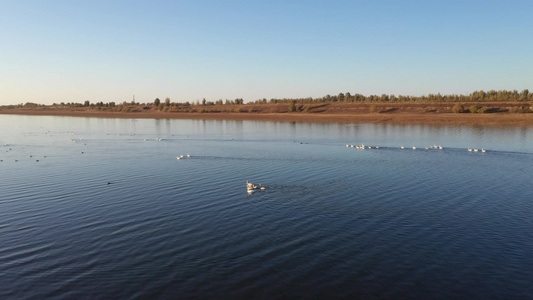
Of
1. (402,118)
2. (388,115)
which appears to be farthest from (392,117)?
(388,115)

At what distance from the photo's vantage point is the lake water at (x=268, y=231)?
15.1 meters

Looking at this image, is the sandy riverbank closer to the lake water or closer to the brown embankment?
the brown embankment

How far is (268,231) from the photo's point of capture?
20.8m

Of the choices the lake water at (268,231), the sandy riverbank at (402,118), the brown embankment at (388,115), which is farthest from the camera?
the brown embankment at (388,115)

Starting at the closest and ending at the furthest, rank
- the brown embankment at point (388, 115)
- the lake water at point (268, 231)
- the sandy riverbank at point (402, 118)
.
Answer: the lake water at point (268, 231)
the sandy riverbank at point (402, 118)
the brown embankment at point (388, 115)

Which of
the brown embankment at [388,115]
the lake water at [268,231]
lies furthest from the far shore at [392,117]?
the lake water at [268,231]

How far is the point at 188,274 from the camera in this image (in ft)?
52.0

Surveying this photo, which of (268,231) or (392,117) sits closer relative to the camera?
(268,231)

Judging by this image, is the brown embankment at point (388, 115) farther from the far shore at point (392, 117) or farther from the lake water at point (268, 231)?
the lake water at point (268, 231)

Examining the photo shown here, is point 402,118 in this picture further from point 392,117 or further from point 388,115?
point 388,115

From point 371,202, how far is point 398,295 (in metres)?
12.8

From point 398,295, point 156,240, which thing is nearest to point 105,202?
point 156,240

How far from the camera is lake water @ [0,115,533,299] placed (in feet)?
49.5

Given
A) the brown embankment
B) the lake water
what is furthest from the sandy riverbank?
the lake water
